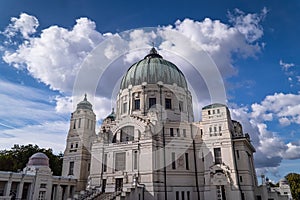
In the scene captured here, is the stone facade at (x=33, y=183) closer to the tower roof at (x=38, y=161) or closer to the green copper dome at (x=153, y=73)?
the tower roof at (x=38, y=161)

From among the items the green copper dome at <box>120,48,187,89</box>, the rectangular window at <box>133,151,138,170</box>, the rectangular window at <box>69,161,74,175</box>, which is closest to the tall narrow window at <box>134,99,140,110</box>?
the green copper dome at <box>120,48,187,89</box>

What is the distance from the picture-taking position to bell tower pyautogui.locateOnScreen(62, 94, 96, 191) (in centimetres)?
5366

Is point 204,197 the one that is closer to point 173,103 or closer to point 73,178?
point 173,103

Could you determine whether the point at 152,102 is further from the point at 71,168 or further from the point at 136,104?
the point at 71,168

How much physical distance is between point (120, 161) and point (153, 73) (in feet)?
70.2

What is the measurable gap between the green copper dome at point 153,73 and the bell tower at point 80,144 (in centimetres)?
1046

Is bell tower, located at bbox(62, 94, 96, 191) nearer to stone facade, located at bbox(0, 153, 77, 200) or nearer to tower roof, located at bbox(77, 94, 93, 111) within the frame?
tower roof, located at bbox(77, 94, 93, 111)

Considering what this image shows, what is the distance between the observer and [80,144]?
184 feet

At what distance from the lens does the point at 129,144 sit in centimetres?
4647

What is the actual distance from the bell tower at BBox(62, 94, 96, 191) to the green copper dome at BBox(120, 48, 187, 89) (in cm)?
1046

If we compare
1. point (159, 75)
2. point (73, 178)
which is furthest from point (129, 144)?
point (159, 75)

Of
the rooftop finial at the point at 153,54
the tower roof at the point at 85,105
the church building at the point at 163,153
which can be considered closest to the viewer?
the church building at the point at 163,153

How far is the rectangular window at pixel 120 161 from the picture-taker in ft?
150

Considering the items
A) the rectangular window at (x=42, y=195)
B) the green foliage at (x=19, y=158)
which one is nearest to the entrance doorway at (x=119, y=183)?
the rectangular window at (x=42, y=195)
